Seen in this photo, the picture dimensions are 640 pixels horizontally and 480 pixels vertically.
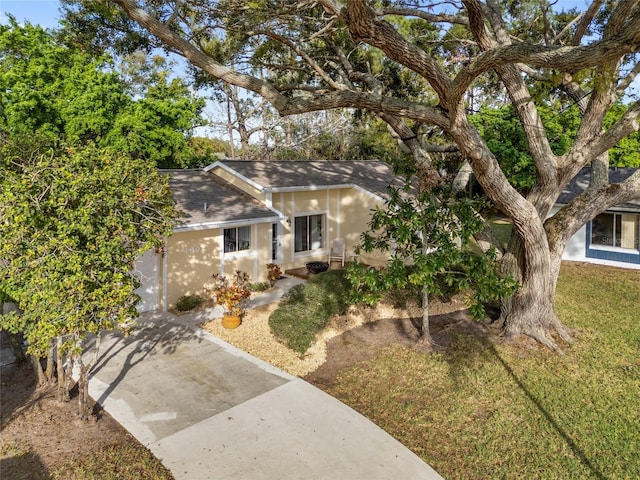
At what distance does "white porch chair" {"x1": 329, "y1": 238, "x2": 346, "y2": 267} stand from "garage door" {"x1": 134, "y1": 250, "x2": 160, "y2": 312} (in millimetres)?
7161

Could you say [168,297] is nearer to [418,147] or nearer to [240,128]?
[418,147]

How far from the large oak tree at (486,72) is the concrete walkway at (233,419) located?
509 cm

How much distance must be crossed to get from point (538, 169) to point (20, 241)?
409 inches

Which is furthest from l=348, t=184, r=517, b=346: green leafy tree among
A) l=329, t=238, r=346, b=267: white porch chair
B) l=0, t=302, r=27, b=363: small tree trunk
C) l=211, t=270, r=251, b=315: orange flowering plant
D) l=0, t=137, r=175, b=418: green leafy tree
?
l=329, t=238, r=346, b=267: white porch chair

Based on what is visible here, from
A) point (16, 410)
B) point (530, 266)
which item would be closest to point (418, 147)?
point (530, 266)

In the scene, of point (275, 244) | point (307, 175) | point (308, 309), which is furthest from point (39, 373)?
point (307, 175)

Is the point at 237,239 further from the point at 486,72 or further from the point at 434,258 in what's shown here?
the point at 486,72

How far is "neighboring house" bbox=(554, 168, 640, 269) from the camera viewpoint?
58.8ft

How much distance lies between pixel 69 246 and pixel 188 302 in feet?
22.5

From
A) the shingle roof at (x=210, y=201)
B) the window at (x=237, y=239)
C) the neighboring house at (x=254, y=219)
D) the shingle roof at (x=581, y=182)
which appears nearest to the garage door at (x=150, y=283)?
the neighboring house at (x=254, y=219)

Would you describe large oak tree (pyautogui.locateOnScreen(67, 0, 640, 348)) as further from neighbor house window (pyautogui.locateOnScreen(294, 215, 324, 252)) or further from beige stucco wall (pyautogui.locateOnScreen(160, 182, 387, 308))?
neighbor house window (pyautogui.locateOnScreen(294, 215, 324, 252))

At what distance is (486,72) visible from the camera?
8031 millimetres

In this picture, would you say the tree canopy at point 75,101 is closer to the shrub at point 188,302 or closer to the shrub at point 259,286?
the shrub at point 259,286

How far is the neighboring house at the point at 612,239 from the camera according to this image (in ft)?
58.8
